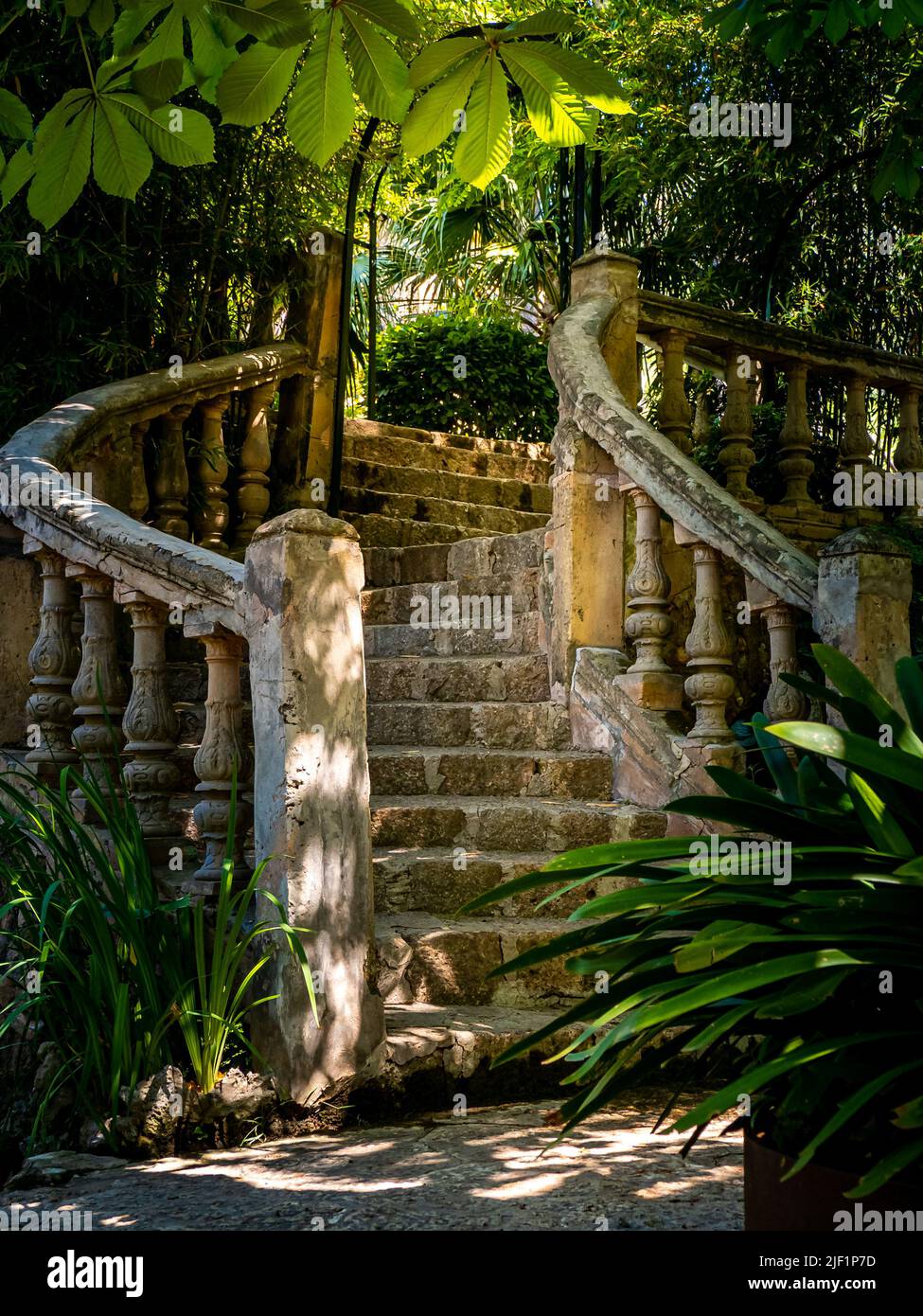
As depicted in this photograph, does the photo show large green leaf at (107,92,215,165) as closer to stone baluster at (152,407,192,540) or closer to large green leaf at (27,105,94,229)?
large green leaf at (27,105,94,229)

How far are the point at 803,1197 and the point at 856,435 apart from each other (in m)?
4.96

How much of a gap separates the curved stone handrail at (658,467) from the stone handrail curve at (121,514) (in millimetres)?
1601

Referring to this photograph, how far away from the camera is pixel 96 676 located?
13.4 ft

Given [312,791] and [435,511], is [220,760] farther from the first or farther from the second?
[435,511]

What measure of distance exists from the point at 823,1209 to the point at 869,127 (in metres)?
6.95

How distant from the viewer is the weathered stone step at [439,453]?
778 cm

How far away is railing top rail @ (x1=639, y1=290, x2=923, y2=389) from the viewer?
5688mm

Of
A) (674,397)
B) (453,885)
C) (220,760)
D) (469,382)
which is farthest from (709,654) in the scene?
(469,382)

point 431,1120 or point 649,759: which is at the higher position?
point 649,759

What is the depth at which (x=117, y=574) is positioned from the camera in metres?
4.04

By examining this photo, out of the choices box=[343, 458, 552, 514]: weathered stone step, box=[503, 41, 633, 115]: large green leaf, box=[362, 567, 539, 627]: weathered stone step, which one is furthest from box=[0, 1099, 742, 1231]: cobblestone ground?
box=[343, 458, 552, 514]: weathered stone step

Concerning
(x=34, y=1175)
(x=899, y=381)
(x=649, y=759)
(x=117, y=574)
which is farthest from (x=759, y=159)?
(x=34, y=1175)

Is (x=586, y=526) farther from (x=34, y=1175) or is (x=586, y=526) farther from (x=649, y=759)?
(x=34, y=1175)

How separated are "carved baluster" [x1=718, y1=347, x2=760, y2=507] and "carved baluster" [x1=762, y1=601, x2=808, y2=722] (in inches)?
58.4
